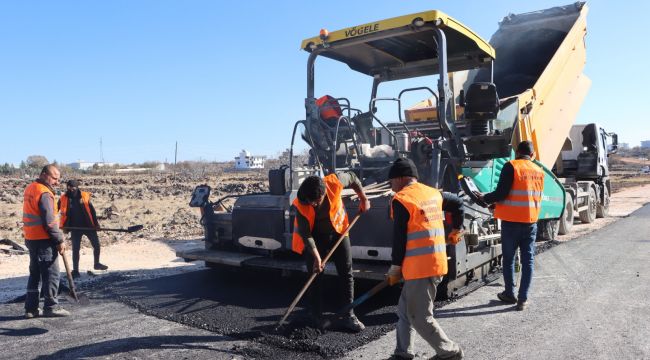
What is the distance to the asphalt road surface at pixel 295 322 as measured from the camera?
3.53 meters

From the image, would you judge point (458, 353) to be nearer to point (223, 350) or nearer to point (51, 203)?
point (223, 350)

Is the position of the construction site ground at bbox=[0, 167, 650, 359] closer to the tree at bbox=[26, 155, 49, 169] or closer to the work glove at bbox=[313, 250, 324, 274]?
the work glove at bbox=[313, 250, 324, 274]

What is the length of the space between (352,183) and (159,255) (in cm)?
527

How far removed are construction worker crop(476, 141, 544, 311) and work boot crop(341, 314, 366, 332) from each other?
59.3 inches

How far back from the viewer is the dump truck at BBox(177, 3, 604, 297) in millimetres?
4660

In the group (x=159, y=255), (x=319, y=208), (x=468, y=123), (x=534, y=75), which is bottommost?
(x=159, y=255)

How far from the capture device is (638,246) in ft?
24.1

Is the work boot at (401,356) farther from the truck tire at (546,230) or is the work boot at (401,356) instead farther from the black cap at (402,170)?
the truck tire at (546,230)

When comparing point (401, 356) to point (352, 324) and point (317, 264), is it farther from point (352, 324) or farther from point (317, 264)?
point (317, 264)

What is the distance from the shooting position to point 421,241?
3.06 m

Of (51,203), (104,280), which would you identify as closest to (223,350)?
(51,203)

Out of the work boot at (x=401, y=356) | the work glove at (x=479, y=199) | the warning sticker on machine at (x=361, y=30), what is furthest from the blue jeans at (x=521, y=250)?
the warning sticker on machine at (x=361, y=30)

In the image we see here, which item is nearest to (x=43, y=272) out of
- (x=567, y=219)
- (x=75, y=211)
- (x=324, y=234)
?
(x=75, y=211)

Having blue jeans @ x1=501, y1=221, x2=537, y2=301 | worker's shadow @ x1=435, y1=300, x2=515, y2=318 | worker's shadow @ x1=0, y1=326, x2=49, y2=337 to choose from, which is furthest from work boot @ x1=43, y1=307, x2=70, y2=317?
blue jeans @ x1=501, y1=221, x2=537, y2=301
